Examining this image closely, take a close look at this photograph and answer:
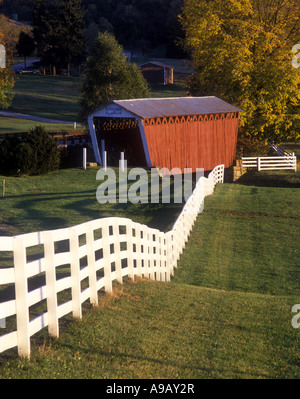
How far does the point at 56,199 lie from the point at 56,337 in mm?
16285

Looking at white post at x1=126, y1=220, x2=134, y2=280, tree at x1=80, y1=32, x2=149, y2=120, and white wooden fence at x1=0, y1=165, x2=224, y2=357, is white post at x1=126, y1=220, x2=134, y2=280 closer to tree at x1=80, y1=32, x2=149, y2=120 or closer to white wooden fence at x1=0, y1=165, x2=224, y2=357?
white wooden fence at x1=0, y1=165, x2=224, y2=357

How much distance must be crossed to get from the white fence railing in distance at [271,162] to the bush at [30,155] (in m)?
12.8

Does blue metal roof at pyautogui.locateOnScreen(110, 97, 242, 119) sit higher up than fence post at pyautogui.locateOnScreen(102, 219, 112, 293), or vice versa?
blue metal roof at pyautogui.locateOnScreen(110, 97, 242, 119)

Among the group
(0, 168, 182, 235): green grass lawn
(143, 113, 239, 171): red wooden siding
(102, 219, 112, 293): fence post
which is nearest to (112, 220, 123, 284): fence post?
(102, 219, 112, 293): fence post

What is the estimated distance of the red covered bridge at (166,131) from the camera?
28.9 metres

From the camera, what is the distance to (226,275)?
44.5 ft

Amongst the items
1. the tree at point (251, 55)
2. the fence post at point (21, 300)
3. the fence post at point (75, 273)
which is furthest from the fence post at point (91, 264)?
the tree at point (251, 55)

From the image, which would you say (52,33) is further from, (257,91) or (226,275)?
(226,275)

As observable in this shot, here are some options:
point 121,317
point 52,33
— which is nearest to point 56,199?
point 121,317

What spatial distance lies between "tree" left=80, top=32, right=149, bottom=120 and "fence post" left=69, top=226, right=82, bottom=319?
126ft

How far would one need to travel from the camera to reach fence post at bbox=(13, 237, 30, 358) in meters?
5.42

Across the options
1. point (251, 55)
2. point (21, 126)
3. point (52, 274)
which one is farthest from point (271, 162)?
point (52, 274)

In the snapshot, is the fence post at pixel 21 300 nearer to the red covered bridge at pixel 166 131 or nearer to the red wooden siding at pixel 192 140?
the red covered bridge at pixel 166 131

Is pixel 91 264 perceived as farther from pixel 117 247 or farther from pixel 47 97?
pixel 47 97
